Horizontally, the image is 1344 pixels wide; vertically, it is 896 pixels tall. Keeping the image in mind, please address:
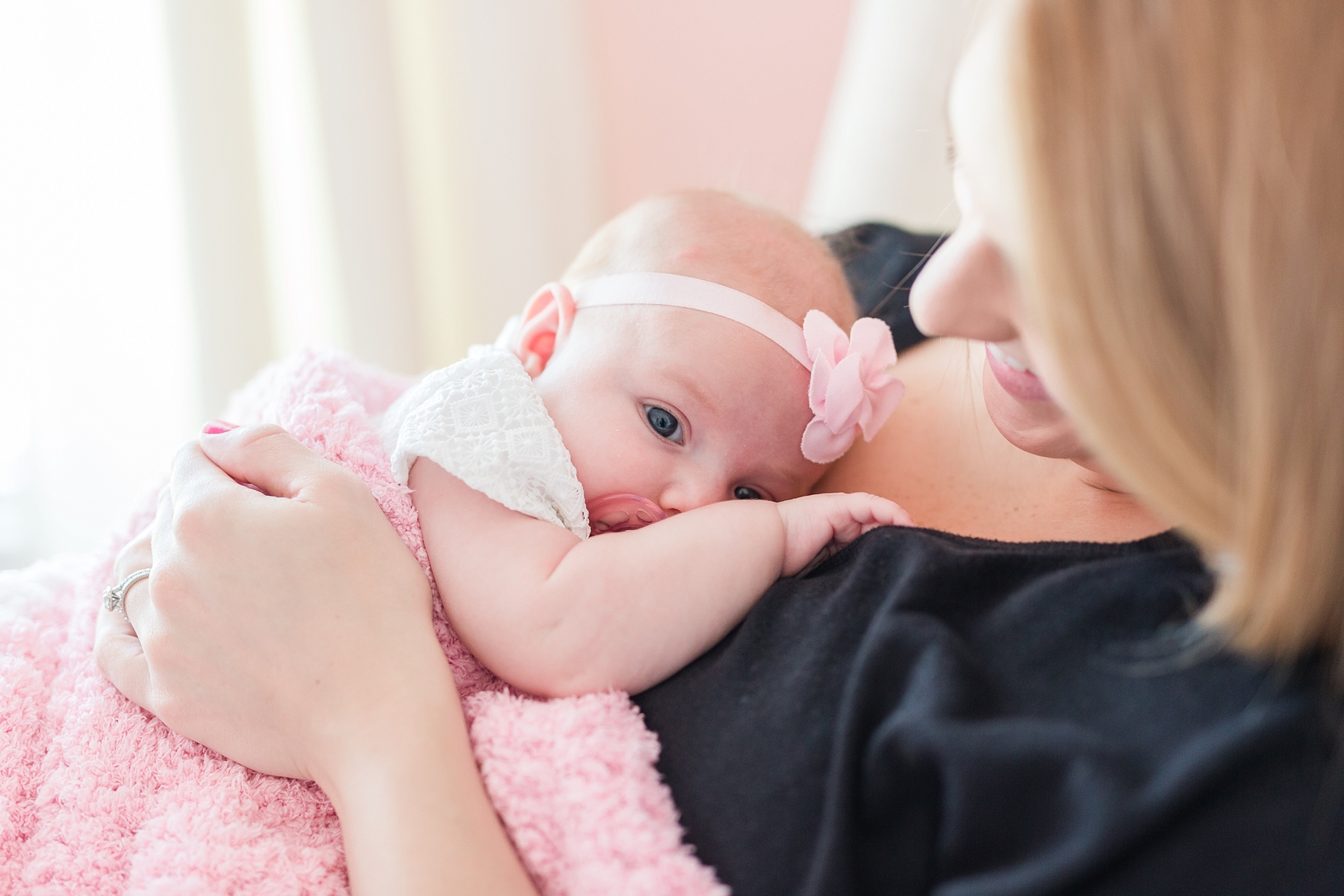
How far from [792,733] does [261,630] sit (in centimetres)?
44

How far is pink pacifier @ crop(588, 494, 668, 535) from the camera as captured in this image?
0.99 meters

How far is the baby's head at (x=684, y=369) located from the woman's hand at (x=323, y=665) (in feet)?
0.82

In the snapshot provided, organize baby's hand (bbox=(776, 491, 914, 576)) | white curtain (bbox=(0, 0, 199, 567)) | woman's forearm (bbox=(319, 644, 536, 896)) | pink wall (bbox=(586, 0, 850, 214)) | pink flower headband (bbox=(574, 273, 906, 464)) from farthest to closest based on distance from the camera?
pink wall (bbox=(586, 0, 850, 214)), white curtain (bbox=(0, 0, 199, 567)), pink flower headband (bbox=(574, 273, 906, 464)), baby's hand (bbox=(776, 491, 914, 576)), woman's forearm (bbox=(319, 644, 536, 896))

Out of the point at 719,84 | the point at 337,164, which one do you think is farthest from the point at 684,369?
the point at 719,84

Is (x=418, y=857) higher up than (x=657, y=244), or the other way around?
(x=657, y=244)

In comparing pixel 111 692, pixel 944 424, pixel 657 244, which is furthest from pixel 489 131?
pixel 111 692

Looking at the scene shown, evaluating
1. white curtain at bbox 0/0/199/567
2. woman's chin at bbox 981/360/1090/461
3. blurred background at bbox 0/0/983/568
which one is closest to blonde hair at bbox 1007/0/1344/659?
woman's chin at bbox 981/360/1090/461

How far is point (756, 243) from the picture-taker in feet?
3.62

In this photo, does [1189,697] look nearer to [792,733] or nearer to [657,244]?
[792,733]

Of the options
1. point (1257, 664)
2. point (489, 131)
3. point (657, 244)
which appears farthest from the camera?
point (489, 131)

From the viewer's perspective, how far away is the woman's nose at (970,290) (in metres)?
Answer: 0.74

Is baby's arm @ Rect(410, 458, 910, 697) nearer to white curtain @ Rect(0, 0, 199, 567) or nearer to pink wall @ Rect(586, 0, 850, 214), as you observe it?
Result: white curtain @ Rect(0, 0, 199, 567)

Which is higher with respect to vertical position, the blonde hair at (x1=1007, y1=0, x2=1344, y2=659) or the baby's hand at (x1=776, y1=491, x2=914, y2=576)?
the blonde hair at (x1=1007, y1=0, x2=1344, y2=659)

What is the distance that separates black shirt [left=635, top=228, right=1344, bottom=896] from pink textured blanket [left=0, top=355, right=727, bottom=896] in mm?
52
